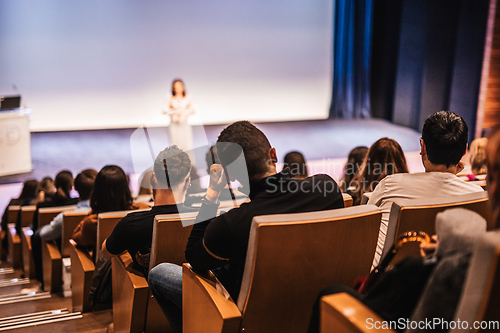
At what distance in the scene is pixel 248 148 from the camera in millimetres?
1388

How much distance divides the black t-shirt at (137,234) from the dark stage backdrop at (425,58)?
6.97 m

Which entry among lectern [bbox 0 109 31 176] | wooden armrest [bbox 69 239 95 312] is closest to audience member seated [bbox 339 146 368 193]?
wooden armrest [bbox 69 239 95 312]

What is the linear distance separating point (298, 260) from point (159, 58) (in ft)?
25.1

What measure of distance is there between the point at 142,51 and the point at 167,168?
270 inches

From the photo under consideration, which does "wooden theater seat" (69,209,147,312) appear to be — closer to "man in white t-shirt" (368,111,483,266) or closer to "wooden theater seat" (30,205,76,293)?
"wooden theater seat" (30,205,76,293)

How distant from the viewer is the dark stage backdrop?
23.4 feet

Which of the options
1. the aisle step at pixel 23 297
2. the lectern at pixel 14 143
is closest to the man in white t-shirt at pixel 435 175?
the aisle step at pixel 23 297

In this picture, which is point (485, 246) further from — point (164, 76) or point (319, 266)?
point (164, 76)

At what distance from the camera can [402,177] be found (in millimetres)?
1634

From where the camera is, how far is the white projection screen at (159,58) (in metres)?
7.62

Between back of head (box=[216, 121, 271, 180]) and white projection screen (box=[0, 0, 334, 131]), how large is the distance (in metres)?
7.17

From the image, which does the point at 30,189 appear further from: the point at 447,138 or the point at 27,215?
the point at 447,138

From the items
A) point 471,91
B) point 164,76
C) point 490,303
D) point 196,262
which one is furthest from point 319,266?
point 164,76

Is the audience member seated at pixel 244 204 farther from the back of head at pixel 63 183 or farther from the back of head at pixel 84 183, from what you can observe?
the back of head at pixel 63 183
